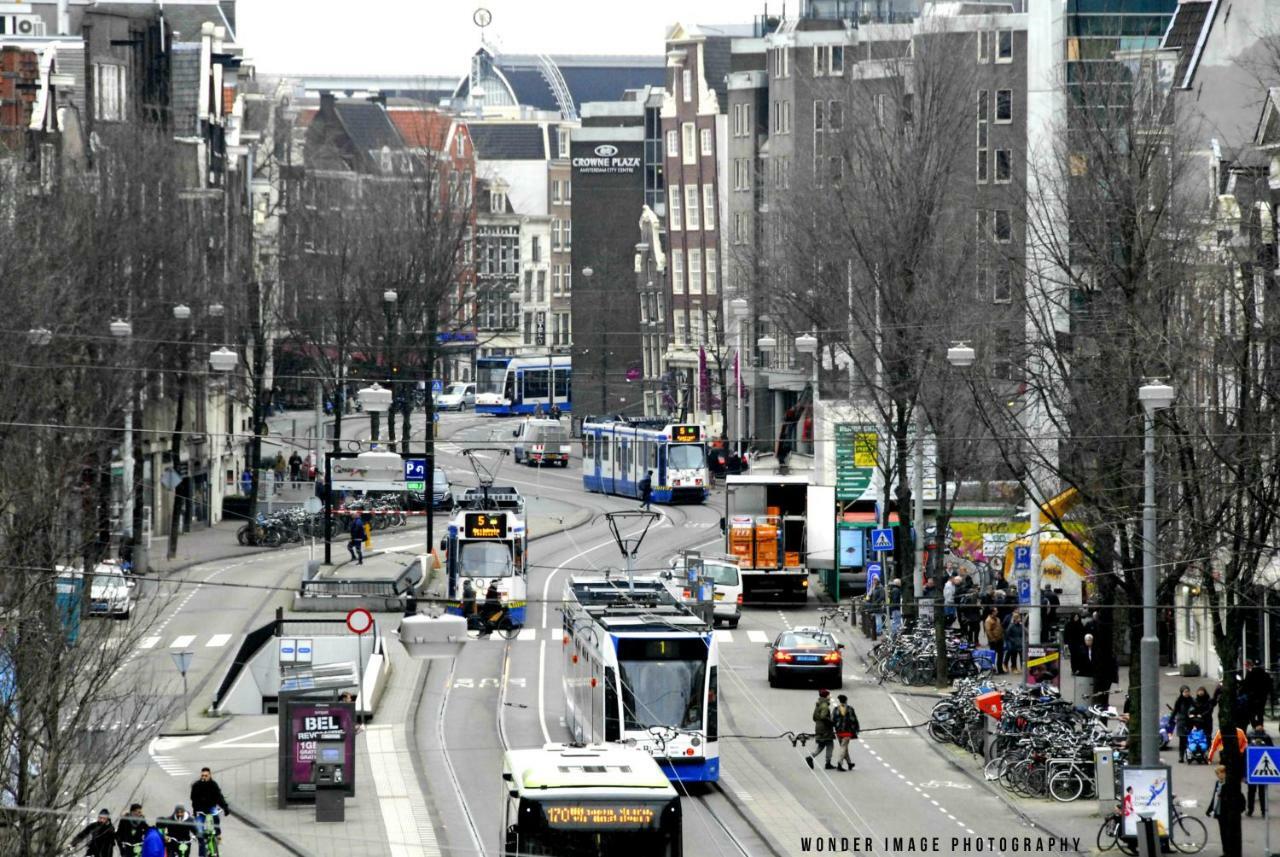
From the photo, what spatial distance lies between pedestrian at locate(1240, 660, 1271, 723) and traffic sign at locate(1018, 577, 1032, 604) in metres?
14.2

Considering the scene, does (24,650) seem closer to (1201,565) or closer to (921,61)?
(1201,565)

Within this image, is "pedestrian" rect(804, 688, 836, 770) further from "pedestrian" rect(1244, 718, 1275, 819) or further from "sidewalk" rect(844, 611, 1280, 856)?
"pedestrian" rect(1244, 718, 1275, 819)

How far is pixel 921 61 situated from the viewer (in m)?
65.1

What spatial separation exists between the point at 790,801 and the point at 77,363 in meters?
25.8

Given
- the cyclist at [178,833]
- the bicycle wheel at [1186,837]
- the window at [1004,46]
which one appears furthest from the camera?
the window at [1004,46]

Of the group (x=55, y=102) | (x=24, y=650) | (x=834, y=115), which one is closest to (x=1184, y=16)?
(x=834, y=115)

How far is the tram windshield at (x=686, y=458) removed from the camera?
285 ft

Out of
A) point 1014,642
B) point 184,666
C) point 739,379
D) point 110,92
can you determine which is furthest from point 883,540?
point 739,379

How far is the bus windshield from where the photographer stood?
5988 centimetres

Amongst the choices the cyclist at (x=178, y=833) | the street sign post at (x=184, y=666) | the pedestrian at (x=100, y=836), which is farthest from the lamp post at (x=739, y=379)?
the pedestrian at (x=100, y=836)

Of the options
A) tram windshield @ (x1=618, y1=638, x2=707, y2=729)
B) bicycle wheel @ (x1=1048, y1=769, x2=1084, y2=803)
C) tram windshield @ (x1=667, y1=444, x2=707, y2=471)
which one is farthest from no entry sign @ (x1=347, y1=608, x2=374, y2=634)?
→ tram windshield @ (x1=667, y1=444, x2=707, y2=471)

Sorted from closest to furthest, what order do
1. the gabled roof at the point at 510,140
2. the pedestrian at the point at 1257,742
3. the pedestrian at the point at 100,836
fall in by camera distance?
the pedestrian at the point at 100,836
the pedestrian at the point at 1257,742
the gabled roof at the point at 510,140

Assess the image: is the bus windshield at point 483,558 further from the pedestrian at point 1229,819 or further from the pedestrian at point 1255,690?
the pedestrian at point 1229,819

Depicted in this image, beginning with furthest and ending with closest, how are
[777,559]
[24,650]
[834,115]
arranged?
1. [834,115]
2. [777,559]
3. [24,650]
